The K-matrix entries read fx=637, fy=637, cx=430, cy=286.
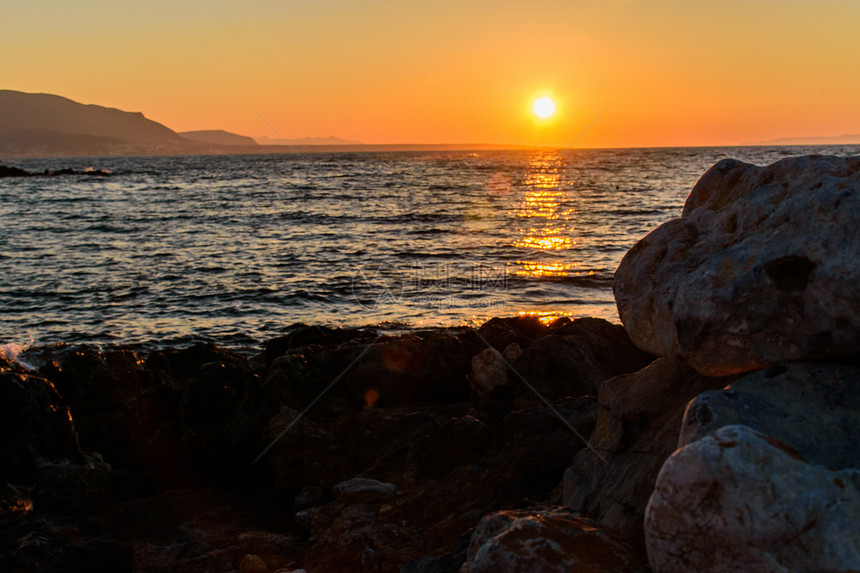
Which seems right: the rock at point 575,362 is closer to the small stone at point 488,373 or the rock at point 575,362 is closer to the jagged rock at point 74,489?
the small stone at point 488,373

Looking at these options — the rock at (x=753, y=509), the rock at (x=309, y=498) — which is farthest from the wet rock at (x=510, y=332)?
the rock at (x=753, y=509)

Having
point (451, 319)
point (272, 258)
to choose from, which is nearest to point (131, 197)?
point (272, 258)

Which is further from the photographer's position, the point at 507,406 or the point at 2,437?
the point at 507,406

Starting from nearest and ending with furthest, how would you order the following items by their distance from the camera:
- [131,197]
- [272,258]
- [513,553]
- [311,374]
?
[513,553] → [311,374] → [272,258] → [131,197]

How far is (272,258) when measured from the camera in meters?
21.3

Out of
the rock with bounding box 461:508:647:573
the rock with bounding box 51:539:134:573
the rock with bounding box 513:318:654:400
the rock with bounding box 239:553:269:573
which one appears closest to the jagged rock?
the rock with bounding box 51:539:134:573

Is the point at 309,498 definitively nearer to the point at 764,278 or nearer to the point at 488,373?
the point at 488,373

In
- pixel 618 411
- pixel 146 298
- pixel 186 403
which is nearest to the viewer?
pixel 618 411

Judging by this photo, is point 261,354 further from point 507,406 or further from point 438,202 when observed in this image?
point 438,202

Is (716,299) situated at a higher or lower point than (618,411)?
higher

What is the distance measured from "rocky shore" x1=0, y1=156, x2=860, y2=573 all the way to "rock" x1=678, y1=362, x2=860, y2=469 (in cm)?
1

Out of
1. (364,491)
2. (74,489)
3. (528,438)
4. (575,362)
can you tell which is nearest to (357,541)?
(364,491)

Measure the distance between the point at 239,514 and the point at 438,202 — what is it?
35429mm

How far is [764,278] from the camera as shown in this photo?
3.40 metres
